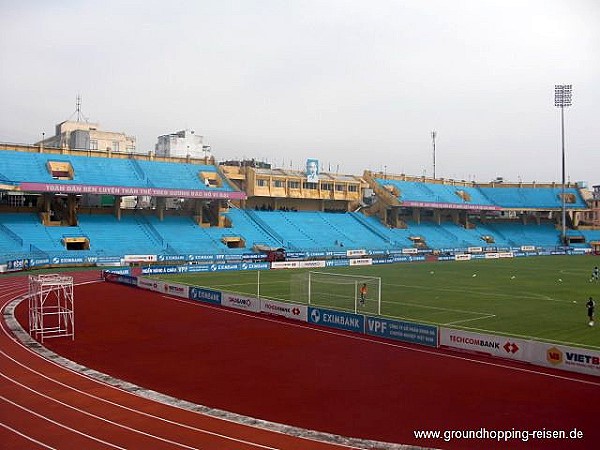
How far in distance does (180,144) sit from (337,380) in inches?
3425

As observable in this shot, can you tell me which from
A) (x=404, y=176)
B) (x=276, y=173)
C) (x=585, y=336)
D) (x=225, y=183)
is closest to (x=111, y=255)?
(x=225, y=183)

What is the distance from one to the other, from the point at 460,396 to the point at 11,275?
4109 centimetres

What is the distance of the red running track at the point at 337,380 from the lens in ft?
48.7

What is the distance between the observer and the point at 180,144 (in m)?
A: 101

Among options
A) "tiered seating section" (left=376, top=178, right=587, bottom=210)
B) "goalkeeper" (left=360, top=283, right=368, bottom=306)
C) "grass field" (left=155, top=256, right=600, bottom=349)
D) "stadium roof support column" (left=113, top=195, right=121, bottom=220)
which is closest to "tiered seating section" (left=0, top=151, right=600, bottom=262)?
"tiered seating section" (left=376, top=178, right=587, bottom=210)

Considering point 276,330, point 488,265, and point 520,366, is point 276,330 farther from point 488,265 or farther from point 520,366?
point 488,265

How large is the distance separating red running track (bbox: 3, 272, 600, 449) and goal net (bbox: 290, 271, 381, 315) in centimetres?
615

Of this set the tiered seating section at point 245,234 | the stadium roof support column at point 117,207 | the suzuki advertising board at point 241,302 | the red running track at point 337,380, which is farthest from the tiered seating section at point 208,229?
the red running track at point 337,380

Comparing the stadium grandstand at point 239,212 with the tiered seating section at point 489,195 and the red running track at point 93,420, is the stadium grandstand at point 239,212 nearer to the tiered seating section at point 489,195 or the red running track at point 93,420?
the tiered seating section at point 489,195

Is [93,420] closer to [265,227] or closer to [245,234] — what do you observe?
[245,234]

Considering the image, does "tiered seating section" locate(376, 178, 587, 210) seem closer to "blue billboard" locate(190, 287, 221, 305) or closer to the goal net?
the goal net

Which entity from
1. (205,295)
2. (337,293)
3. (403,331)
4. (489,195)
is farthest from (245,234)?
(489,195)

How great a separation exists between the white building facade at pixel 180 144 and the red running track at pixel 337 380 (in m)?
74.1

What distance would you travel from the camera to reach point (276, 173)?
82000 mm
